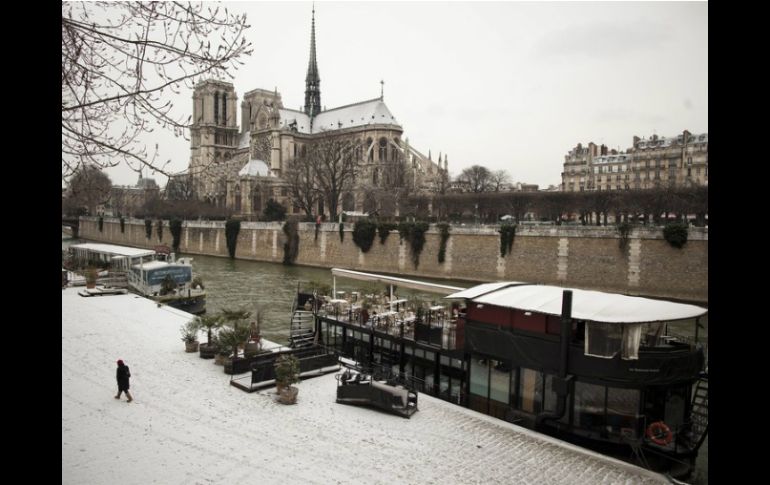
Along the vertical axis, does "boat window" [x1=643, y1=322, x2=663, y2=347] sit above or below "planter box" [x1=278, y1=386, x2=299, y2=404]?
above

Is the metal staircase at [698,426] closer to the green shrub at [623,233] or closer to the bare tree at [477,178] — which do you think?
the green shrub at [623,233]

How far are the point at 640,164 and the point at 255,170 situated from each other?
132ft

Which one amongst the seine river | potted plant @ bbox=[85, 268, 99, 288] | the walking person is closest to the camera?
the walking person

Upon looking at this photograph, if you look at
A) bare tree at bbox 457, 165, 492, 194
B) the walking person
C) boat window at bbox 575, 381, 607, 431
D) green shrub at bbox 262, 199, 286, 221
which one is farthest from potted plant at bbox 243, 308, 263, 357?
bare tree at bbox 457, 165, 492, 194

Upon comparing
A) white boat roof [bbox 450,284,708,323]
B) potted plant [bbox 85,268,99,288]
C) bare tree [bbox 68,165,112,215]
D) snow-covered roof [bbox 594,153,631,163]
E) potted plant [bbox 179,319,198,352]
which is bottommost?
potted plant [bbox 179,319,198,352]

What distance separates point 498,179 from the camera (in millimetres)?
59281

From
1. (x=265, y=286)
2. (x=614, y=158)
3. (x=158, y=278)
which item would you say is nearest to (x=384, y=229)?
(x=265, y=286)

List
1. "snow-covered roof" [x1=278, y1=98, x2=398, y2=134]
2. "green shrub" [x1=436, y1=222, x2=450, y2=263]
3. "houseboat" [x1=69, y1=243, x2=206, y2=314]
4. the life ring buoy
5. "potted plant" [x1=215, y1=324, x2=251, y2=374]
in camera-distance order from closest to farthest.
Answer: the life ring buoy, "potted plant" [x1=215, y1=324, x2=251, y2=374], "houseboat" [x1=69, y1=243, x2=206, y2=314], "green shrub" [x1=436, y1=222, x2=450, y2=263], "snow-covered roof" [x1=278, y1=98, x2=398, y2=134]

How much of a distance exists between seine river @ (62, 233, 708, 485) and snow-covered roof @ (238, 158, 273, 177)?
1746 cm

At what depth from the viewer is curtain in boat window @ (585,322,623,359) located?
27.9 feet

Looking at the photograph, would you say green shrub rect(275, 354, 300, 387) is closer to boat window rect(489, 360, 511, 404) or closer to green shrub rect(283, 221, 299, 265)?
boat window rect(489, 360, 511, 404)
